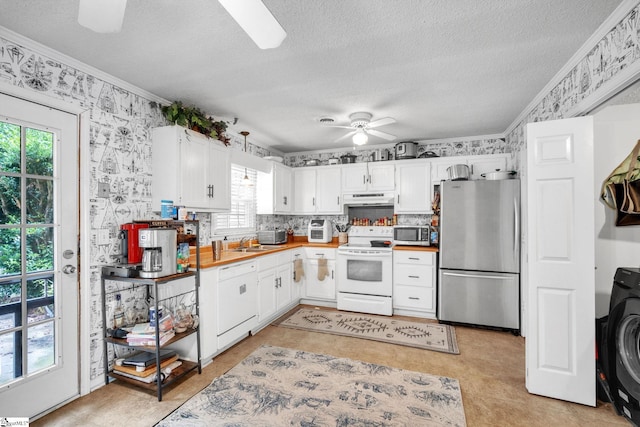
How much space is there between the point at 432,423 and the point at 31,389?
267 centimetres

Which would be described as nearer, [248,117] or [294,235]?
[248,117]

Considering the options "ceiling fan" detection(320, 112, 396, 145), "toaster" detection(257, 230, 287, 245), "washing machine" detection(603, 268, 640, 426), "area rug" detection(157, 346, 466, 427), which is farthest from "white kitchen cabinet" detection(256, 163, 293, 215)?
"washing machine" detection(603, 268, 640, 426)

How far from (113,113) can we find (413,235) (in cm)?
369

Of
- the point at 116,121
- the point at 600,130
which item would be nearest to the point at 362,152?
the point at 600,130

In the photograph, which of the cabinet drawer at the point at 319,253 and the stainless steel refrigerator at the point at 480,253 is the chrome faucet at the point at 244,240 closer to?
the cabinet drawer at the point at 319,253

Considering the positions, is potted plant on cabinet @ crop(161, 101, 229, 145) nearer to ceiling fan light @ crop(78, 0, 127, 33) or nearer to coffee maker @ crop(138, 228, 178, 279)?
coffee maker @ crop(138, 228, 178, 279)

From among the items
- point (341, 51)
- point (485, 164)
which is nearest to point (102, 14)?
point (341, 51)

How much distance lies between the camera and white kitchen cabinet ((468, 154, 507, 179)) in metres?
3.99

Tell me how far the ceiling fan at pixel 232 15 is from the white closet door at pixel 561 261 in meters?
2.11

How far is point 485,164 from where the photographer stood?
160 inches

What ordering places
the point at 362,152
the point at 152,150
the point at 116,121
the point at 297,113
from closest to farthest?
1. the point at 116,121
2. the point at 152,150
3. the point at 297,113
4. the point at 362,152

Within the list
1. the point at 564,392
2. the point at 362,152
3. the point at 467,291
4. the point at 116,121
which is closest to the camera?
the point at 564,392

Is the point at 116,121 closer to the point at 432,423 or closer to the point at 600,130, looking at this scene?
the point at 432,423

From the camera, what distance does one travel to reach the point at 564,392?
2.16 m
